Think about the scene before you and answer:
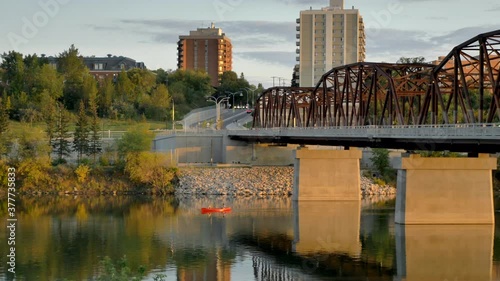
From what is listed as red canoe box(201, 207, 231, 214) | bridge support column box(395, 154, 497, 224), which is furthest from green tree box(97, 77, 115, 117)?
bridge support column box(395, 154, 497, 224)

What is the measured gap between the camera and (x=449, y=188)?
7669cm

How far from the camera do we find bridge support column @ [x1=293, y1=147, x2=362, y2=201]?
10312 cm

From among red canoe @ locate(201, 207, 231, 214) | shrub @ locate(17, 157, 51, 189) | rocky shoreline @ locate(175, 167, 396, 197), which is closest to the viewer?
red canoe @ locate(201, 207, 231, 214)

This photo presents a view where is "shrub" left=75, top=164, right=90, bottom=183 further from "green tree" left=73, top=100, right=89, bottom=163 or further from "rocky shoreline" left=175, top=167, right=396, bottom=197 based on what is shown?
"rocky shoreline" left=175, top=167, right=396, bottom=197

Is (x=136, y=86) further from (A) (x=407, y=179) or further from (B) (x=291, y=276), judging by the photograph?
(B) (x=291, y=276)

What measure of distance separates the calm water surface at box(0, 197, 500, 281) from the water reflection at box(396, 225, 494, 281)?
0.08 metres

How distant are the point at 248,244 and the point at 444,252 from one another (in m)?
15.2

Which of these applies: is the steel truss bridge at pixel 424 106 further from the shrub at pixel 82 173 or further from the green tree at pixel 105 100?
the green tree at pixel 105 100

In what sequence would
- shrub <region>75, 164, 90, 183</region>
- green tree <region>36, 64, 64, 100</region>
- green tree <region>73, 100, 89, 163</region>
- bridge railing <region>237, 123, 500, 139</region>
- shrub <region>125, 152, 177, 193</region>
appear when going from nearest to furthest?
1. bridge railing <region>237, 123, 500, 139</region>
2. shrub <region>125, 152, 177, 193</region>
3. shrub <region>75, 164, 90, 183</region>
4. green tree <region>73, 100, 89, 163</region>
5. green tree <region>36, 64, 64, 100</region>

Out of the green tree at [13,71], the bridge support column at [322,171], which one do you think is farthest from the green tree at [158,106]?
the bridge support column at [322,171]

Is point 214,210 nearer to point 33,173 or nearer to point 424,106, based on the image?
point 424,106

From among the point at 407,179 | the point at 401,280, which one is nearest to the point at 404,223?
the point at 407,179

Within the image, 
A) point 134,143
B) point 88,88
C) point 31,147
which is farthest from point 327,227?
point 88,88

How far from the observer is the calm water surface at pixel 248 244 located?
5941 centimetres
